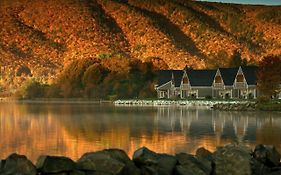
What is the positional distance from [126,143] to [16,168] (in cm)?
1267

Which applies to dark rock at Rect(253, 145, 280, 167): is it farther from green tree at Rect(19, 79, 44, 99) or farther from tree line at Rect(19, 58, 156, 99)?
green tree at Rect(19, 79, 44, 99)

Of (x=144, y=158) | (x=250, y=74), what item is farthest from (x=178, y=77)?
(x=144, y=158)

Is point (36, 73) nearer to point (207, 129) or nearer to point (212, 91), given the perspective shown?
point (212, 91)

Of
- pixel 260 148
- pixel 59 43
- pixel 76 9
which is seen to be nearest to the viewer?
pixel 260 148

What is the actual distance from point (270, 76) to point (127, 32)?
4498 inches

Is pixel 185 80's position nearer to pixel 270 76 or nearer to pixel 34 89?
pixel 270 76

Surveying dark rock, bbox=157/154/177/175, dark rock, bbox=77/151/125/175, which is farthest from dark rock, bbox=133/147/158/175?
dark rock, bbox=77/151/125/175

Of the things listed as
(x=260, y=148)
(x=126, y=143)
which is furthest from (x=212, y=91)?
(x=260, y=148)

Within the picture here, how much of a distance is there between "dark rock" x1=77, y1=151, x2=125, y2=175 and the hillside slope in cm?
14592

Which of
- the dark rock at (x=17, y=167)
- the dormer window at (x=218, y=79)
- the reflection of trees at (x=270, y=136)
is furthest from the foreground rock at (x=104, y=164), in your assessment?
the dormer window at (x=218, y=79)

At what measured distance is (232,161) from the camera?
1547cm

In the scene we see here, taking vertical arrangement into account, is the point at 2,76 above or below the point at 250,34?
below

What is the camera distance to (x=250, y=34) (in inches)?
7210

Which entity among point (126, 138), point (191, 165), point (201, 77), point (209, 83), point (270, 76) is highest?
point (201, 77)
